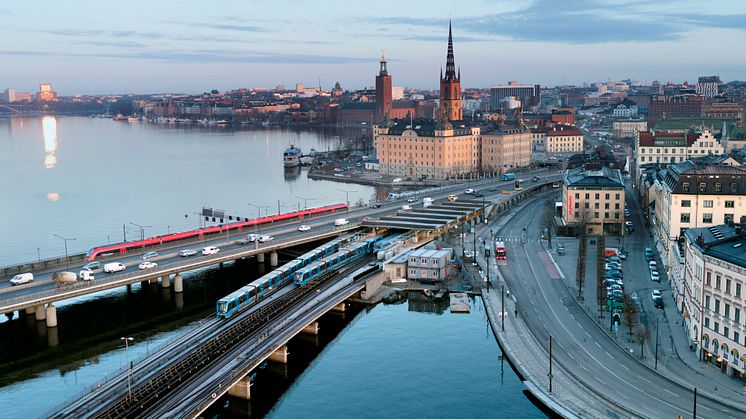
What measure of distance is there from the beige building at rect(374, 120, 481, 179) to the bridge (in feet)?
50.2

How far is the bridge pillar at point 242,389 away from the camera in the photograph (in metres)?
23.8

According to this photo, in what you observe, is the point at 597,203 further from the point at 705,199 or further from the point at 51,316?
the point at 51,316

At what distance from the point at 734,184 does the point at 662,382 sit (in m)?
15.3

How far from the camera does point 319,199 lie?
67875 millimetres

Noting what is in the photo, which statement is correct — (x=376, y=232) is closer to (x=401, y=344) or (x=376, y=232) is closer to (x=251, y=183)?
(x=401, y=344)

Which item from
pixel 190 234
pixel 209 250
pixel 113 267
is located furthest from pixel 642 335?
pixel 190 234

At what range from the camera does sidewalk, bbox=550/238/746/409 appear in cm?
2209

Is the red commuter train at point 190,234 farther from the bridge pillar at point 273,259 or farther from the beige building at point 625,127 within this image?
the beige building at point 625,127

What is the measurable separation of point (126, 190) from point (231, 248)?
3573 cm

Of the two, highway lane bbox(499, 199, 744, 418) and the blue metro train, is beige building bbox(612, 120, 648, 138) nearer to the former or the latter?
highway lane bbox(499, 199, 744, 418)

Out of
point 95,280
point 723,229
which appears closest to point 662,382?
point 723,229

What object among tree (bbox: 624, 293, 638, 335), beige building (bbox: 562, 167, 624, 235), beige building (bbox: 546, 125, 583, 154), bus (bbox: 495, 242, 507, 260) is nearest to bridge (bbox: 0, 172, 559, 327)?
bus (bbox: 495, 242, 507, 260)

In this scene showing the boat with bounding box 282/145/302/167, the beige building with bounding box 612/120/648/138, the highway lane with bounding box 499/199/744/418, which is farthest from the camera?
the beige building with bounding box 612/120/648/138

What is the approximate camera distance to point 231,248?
128ft
